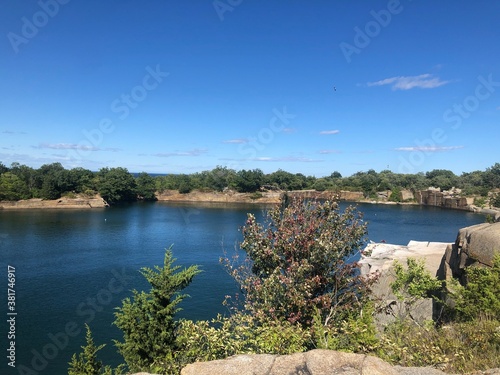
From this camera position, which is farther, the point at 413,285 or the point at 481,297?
the point at 413,285

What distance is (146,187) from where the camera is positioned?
304 feet

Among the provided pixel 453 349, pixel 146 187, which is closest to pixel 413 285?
pixel 453 349

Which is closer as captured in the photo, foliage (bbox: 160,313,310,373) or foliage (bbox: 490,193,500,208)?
foliage (bbox: 160,313,310,373)

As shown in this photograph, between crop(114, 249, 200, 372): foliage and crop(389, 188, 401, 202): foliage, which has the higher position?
crop(389, 188, 401, 202): foliage

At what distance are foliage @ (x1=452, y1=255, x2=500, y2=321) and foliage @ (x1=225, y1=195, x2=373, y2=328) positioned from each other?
221 cm

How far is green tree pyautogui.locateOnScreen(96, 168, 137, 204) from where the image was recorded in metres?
81.7

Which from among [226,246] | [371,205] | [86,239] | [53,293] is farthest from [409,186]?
[53,293]

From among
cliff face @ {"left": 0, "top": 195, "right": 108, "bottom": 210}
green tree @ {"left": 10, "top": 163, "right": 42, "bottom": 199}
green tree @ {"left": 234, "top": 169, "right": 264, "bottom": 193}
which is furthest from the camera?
green tree @ {"left": 234, "top": 169, "right": 264, "bottom": 193}

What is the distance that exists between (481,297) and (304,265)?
4.07 meters

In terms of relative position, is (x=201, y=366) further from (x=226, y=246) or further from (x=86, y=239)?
(x=86, y=239)

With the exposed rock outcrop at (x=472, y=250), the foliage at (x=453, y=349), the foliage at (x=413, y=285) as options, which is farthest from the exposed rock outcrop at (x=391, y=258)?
the foliage at (x=453, y=349)

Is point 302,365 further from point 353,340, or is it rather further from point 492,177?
point 492,177

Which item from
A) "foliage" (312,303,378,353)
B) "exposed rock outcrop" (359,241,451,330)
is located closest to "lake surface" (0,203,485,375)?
"foliage" (312,303,378,353)

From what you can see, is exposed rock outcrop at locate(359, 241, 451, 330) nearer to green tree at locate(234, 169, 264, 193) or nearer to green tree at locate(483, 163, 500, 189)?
green tree at locate(234, 169, 264, 193)
